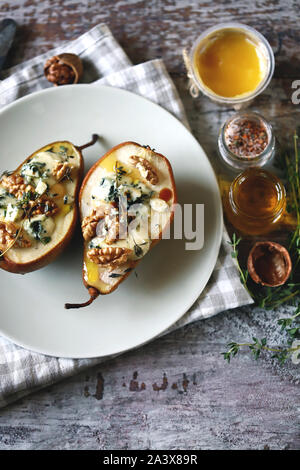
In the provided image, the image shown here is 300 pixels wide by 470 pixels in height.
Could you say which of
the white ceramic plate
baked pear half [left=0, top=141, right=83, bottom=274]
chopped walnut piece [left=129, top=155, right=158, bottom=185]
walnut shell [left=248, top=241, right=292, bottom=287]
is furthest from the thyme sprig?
baked pear half [left=0, top=141, right=83, bottom=274]

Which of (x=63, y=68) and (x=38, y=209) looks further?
(x=63, y=68)

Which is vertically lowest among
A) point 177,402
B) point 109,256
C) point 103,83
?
point 177,402

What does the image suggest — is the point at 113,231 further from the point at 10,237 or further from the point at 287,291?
the point at 287,291

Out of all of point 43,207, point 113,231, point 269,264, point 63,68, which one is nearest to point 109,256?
point 113,231

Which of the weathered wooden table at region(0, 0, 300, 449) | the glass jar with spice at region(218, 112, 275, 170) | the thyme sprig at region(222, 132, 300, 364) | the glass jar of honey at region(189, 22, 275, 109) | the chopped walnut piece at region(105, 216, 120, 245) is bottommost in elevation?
the weathered wooden table at region(0, 0, 300, 449)

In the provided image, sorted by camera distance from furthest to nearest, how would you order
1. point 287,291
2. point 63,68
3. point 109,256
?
point 63,68 → point 287,291 → point 109,256

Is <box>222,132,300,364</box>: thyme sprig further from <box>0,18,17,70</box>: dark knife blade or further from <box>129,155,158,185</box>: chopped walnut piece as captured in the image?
<box>0,18,17,70</box>: dark knife blade
